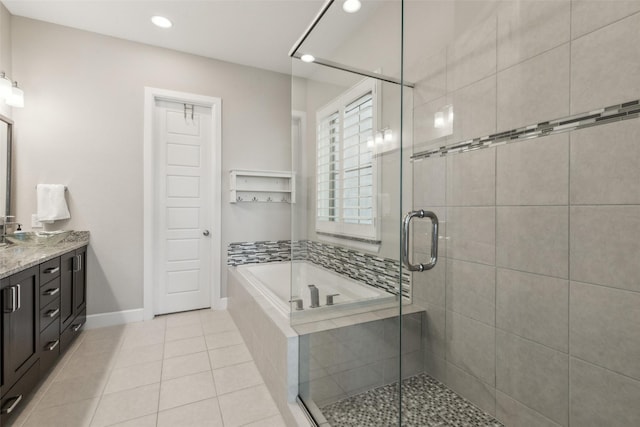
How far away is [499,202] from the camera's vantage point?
1517 millimetres

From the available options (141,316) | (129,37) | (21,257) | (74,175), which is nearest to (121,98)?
(129,37)

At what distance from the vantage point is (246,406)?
1.74 m

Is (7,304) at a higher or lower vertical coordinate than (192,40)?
lower

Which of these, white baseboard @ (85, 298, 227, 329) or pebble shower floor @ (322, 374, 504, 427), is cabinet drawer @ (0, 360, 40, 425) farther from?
pebble shower floor @ (322, 374, 504, 427)

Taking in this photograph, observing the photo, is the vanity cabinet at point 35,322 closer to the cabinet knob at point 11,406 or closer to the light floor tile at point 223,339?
the cabinet knob at point 11,406

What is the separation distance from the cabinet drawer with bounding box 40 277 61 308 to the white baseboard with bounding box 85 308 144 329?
88 centimetres

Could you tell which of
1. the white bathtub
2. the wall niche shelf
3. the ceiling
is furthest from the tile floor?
the ceiling

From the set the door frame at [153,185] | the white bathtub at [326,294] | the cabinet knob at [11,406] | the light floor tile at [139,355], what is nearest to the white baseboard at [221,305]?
the door frame at [153,185]

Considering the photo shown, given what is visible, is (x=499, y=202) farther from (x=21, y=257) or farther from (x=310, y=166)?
(x=21, y=257)

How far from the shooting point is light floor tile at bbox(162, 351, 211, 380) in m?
2.08

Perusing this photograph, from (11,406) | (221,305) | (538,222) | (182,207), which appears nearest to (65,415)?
(11,406)

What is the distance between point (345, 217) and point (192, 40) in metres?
2.64

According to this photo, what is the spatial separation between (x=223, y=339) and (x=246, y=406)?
98 centimetres

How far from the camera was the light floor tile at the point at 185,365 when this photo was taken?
6.82ft
